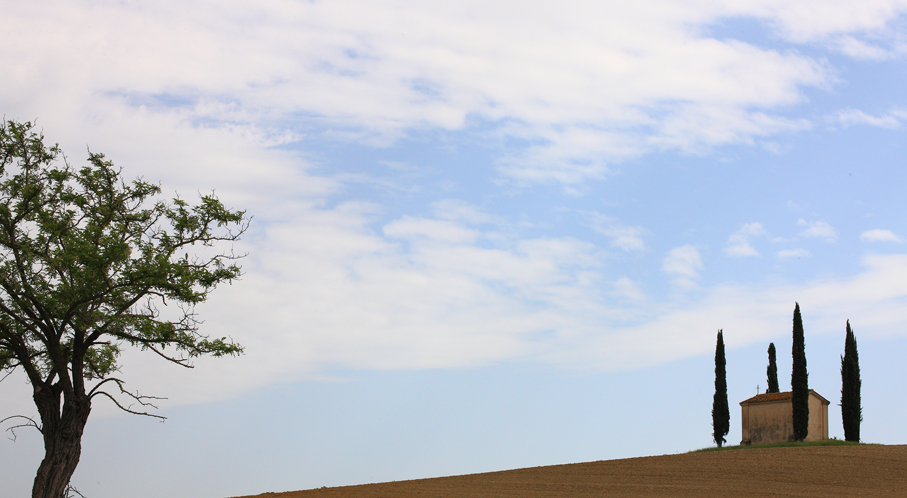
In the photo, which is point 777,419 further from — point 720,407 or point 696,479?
point 696,479

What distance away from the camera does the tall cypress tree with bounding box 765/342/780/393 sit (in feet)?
166

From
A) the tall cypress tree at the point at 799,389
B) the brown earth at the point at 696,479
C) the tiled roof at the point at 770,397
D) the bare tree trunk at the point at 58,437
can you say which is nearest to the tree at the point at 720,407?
the tiled roof at the point at 770,397

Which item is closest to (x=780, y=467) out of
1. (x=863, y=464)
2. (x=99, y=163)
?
(x=863, y=464)

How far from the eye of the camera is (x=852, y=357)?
4469cm

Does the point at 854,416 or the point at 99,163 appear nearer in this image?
the point at 99,163

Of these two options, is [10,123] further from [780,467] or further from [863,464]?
[863,464]

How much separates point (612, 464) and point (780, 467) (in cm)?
731

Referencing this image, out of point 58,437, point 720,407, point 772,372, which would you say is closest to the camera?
point 58,437

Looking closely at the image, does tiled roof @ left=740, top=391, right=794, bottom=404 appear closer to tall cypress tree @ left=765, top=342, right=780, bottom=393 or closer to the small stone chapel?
the small stone chapel

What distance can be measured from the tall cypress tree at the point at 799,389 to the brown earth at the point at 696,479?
21.2ft

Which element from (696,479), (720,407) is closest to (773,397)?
(720,407)

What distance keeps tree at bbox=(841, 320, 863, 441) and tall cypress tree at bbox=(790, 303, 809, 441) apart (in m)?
3.17

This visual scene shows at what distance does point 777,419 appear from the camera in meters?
43.8

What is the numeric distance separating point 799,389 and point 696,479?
63.0ft
